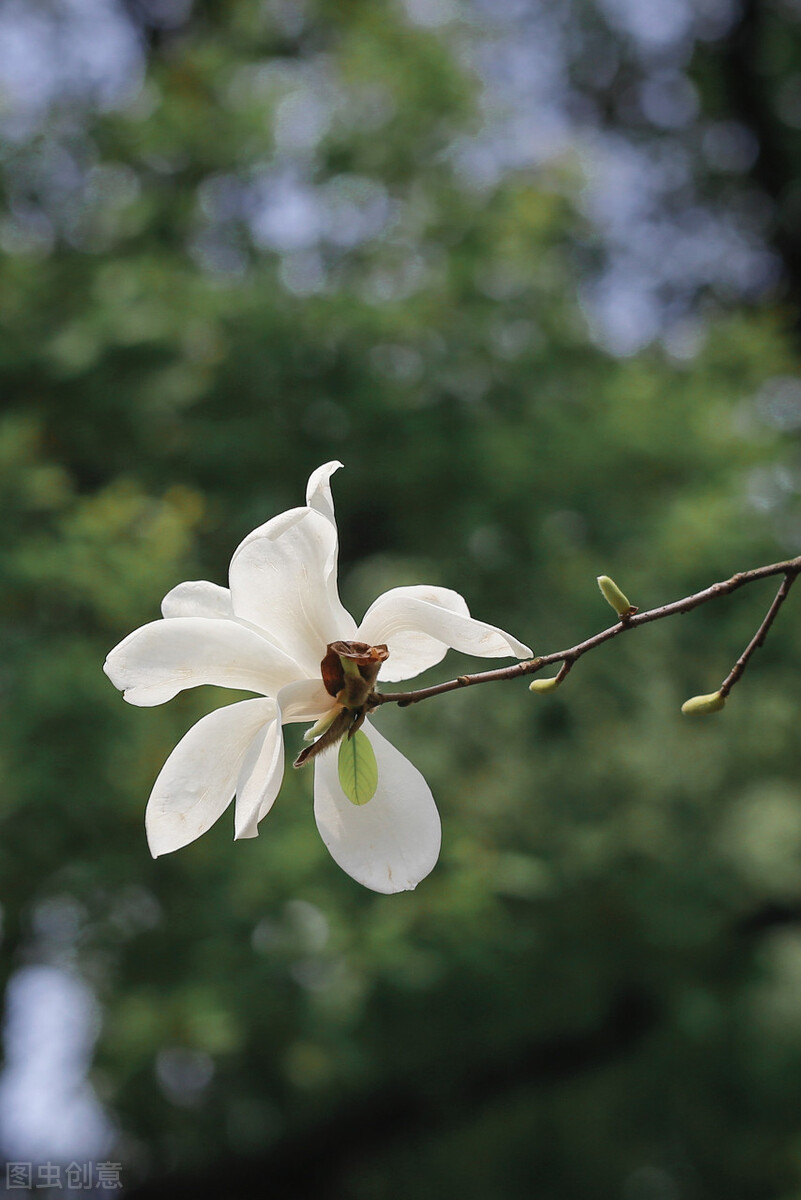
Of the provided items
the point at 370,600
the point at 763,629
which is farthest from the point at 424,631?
the point at 370,600

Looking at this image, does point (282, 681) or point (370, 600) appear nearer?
point (282, 681)

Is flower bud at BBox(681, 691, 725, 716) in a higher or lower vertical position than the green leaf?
lower

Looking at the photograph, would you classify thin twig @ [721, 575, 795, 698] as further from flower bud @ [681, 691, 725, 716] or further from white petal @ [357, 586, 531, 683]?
white petal @ [357, 586, 531, 683]

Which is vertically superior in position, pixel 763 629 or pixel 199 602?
pixel 199 602

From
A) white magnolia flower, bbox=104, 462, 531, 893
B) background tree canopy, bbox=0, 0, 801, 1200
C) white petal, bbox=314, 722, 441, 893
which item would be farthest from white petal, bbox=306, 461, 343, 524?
background tree canopy, bbox=0, 0, 801, 1200

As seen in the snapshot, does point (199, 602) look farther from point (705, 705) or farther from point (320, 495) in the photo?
point (705, 705)

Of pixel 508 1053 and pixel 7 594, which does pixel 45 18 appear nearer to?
pixel 7 594
